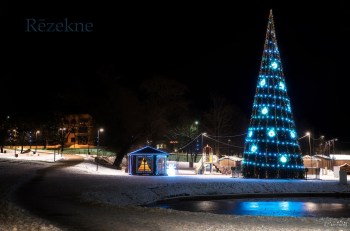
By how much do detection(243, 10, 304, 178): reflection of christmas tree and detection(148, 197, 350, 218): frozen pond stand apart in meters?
10.9

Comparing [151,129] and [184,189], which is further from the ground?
[151,129]

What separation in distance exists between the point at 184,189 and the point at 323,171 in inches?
1111

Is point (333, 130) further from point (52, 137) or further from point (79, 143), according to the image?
point (79, 143)

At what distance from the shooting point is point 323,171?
51719 millimetres

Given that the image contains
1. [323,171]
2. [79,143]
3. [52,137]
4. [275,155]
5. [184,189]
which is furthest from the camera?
[79,143]

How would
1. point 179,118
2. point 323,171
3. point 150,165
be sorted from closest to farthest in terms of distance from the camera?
point 150,165, point 323,171, point 179,118

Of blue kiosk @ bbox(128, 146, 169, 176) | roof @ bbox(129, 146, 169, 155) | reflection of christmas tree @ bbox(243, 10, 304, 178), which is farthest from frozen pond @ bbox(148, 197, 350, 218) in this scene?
roof @ bbox(129, 146, 169, 155)

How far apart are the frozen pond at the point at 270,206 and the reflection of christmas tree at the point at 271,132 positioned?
35.8ft

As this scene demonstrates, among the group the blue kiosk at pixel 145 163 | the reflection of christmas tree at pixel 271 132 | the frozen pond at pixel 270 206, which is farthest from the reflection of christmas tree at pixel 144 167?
the frozen pond at pixel 270 206

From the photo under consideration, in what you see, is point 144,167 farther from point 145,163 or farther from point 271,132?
point 271,132

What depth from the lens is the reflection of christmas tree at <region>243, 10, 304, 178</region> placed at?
39000 mm

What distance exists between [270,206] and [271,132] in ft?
53.3

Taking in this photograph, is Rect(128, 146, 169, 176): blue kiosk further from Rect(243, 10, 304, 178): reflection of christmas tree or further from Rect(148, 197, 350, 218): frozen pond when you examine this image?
Rect(148, 197, 350, 218): frozen pond

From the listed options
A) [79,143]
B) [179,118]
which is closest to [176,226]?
[179,118]
